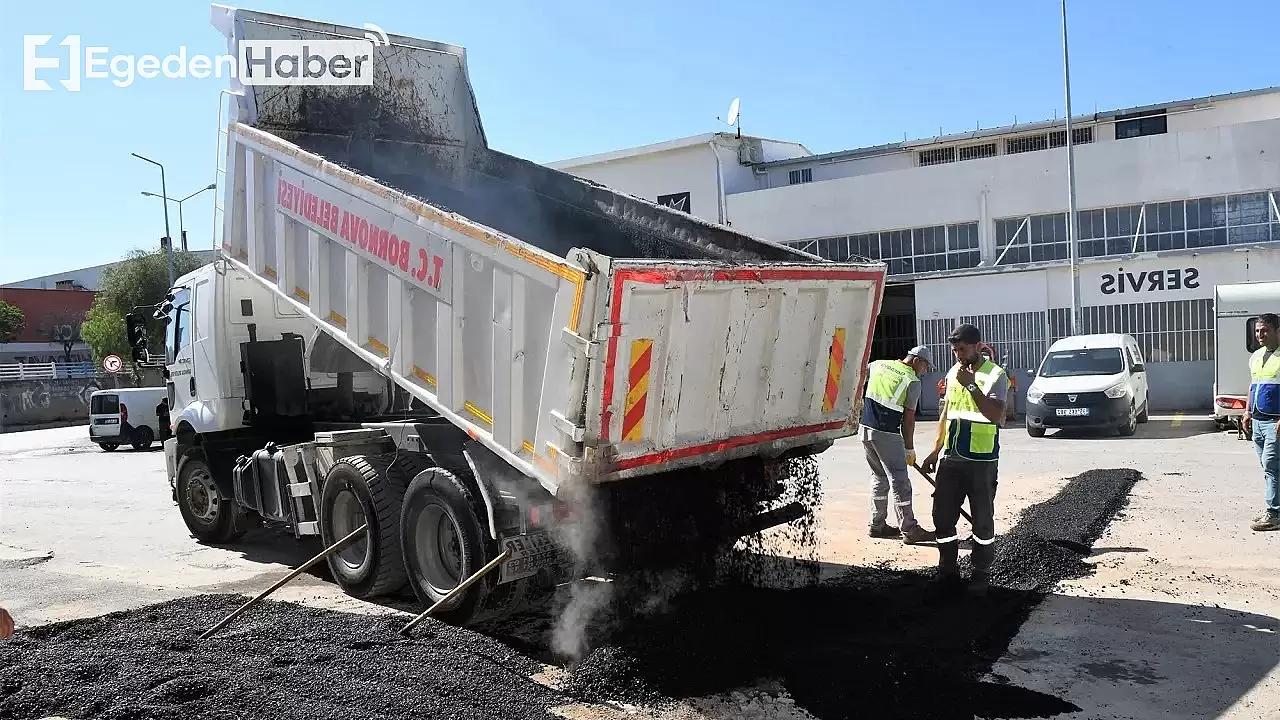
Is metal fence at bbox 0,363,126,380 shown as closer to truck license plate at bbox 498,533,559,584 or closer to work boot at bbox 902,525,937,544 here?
work boot at bbox 902,525,937,544

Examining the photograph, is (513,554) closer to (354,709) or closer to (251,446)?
(354,709)

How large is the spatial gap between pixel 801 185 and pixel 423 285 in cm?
2116

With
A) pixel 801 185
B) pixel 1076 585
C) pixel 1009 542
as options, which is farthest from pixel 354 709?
pixel 801 185

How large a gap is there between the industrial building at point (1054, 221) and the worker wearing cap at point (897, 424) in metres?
15.6

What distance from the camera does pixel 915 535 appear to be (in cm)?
750

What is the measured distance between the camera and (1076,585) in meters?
6.14

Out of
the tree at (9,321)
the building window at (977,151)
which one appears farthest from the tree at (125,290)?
the building window at (977,151)

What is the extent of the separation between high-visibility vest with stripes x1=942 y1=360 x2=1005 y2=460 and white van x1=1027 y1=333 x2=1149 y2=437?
1064 centimetres

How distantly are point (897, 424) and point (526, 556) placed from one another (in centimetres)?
361

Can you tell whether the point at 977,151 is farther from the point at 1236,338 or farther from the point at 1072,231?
the point at 1236,338

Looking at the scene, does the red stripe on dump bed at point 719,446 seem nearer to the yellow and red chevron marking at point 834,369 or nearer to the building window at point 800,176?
the yellow and red chevron marking at point 834,369

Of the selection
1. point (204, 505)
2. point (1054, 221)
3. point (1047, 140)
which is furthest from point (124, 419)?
point (1047, 140)

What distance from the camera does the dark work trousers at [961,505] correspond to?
591cm

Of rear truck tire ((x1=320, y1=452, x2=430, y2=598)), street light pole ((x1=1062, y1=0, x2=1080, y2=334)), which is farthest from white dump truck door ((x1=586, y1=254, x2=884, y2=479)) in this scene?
street light pole ((x1=1062, y1=0, x2=1080, y2=334))
